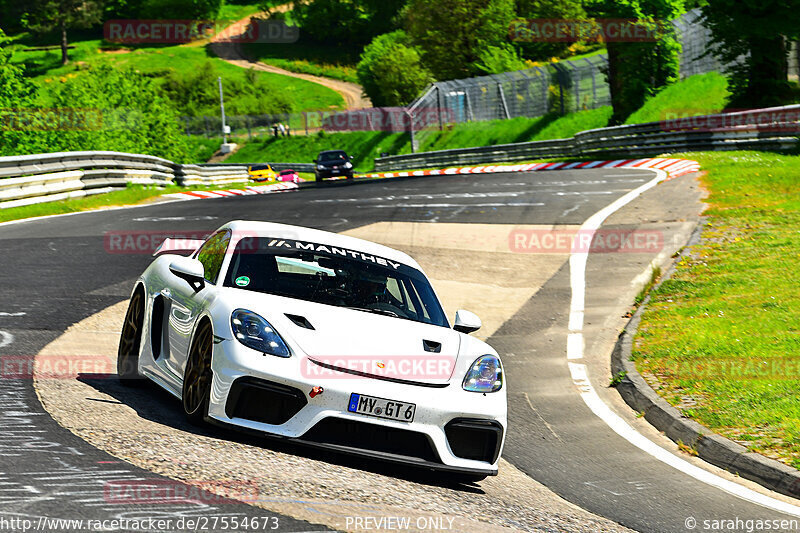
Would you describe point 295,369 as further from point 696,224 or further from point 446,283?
point 696,224

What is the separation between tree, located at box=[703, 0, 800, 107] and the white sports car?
92.5 ft

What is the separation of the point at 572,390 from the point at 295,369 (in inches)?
190

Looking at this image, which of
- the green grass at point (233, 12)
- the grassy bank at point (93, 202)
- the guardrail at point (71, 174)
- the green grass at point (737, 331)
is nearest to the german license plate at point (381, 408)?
the green grass at point (737, 331)

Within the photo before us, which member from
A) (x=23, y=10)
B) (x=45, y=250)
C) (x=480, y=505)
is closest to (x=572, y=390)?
(x=480, y=505)

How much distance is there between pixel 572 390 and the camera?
1005cm

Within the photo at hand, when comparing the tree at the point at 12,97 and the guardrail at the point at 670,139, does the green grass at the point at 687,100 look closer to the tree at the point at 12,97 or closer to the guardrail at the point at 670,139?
the guardrail at the point at 670,139

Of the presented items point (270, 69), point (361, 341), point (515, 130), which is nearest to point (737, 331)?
point (361, 341)

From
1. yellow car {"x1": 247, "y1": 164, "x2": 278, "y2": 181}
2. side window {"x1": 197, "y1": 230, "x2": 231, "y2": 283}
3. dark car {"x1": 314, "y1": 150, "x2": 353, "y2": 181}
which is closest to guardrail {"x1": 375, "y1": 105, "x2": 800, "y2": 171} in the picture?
dark car {"x1": 314, "y1": 150, "x2": 353, "y2": 181}

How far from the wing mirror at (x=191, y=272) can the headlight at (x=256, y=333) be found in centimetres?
78

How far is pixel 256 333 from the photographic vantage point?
6.11 m

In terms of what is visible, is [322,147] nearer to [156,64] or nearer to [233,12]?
[156,64]

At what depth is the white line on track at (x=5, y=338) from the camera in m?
8.52

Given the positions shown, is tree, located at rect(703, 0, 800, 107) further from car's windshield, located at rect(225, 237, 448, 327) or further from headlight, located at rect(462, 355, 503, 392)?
headlight, located at rect(462, 355, 503, 392)

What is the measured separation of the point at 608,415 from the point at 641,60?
38737 mm
